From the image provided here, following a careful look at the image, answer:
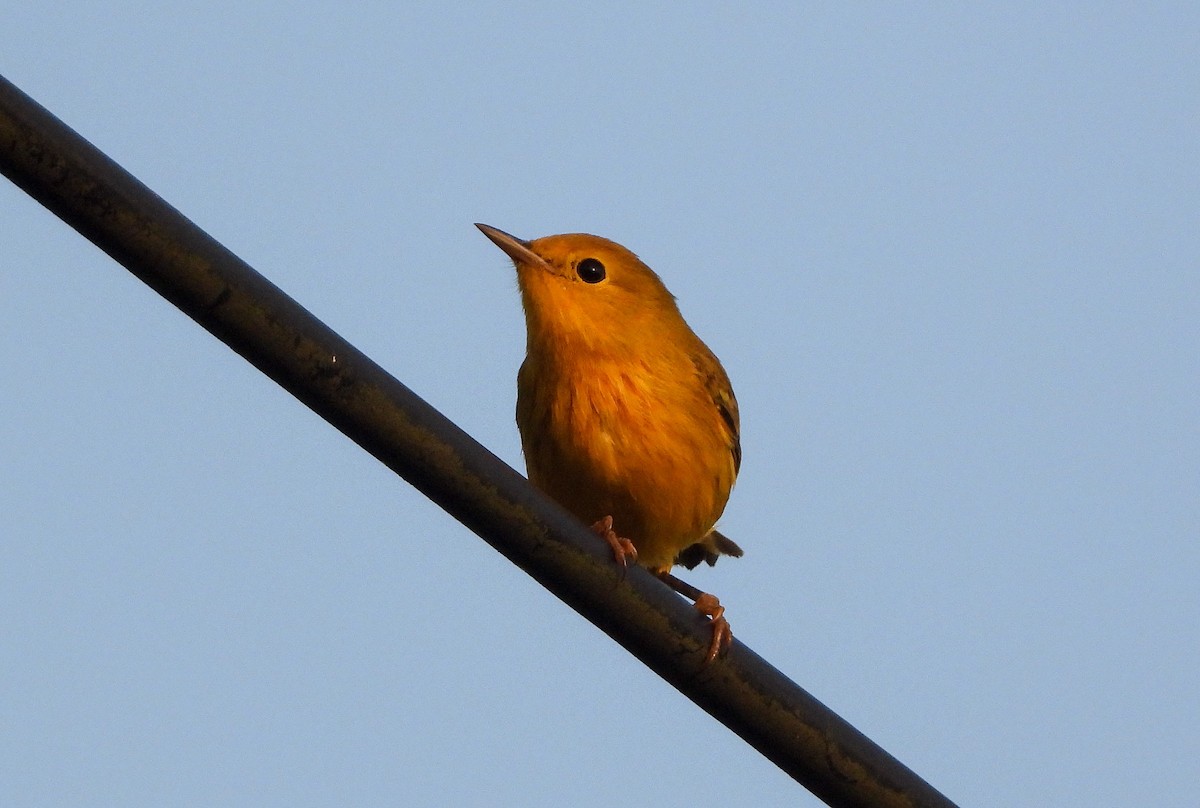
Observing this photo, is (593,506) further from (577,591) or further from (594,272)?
(577,591)

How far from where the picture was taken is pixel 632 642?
4211 mm

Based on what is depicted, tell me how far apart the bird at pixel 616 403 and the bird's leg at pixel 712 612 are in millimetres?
24

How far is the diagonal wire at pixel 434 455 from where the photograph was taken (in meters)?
3.31

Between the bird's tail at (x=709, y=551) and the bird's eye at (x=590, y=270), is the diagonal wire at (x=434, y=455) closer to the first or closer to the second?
the bird's eye at (x=590, y=270)

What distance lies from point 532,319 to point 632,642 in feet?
11.2

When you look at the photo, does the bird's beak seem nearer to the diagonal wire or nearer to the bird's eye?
the bird's eye

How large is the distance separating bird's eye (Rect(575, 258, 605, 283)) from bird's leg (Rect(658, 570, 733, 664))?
1.49m

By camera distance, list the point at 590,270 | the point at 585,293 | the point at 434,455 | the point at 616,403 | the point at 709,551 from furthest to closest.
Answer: the point at 709,551 < the point at 590,270 < the point at 585,293 < the point at 616,403 < the point at 434,455

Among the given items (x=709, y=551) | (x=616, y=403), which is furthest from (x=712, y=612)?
(x=709, y=551)

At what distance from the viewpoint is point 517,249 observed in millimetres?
7617

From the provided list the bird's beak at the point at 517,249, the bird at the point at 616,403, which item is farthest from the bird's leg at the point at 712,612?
the bird's beak at the point at 517,249

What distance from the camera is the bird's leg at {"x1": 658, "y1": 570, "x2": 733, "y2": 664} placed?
164 inches

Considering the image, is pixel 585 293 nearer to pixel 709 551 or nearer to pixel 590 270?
pixel 590 270

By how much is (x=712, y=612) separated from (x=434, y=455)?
8.28ft
